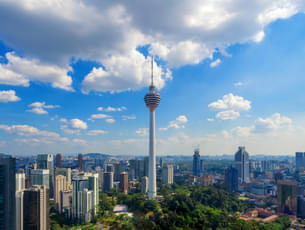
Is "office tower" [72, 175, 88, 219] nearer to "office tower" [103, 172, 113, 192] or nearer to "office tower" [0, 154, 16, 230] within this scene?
"office tower" [0, 154, 16, 230]

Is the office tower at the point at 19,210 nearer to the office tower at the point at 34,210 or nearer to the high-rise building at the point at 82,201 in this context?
the office tower at the point at 34,210

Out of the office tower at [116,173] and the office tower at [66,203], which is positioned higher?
the office tower at [66,203]

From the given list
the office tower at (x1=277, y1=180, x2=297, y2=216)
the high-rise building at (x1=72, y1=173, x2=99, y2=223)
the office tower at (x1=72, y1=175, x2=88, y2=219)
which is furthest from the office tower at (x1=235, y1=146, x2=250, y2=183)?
the office tower at (x1=72, y1=175, x2=88, y2=219)

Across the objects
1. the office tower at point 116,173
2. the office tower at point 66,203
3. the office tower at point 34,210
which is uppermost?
the office tower at point 34,210

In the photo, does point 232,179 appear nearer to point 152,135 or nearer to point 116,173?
point 152,135

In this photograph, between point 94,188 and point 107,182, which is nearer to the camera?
point 94,188

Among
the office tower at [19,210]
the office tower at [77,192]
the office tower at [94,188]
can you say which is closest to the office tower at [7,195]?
the office tower at [19,210]

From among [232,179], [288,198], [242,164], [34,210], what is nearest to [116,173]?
[232,179]
